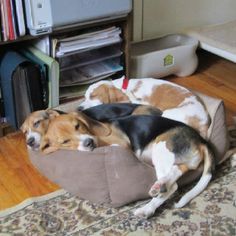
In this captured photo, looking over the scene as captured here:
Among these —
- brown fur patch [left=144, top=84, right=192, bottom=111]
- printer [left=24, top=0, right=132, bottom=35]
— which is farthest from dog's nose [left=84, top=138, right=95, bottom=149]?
printer [left=24, top=0, right=132, bottom=35]

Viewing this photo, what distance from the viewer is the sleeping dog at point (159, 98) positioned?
1.90 metres

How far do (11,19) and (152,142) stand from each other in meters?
0.87

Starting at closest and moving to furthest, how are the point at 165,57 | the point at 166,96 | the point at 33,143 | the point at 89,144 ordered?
1. the point at 89,144
2. the point at 33,143
3. the point at 166,96
4. the point at 165,57

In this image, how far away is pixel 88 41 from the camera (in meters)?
2.25

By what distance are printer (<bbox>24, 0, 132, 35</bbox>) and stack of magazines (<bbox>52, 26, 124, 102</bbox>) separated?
0.12 m

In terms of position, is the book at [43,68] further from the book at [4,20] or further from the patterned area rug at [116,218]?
the patterned area rug at [116,218]

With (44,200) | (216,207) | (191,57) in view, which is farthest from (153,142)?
(191,57)

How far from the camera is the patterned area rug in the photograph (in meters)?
1.55

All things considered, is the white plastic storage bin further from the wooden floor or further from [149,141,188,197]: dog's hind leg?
[149,141,188,197]: dog's hind leg

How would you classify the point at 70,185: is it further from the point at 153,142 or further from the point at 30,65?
the point at 30,65

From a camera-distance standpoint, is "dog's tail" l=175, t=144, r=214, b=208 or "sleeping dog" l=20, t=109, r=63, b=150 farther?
"sleeping dog" l=20, t=109, r=63, b=150

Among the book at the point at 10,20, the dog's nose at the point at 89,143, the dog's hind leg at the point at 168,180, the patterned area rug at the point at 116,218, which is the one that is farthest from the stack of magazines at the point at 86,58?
the dog's hind leg at the point at 168,180

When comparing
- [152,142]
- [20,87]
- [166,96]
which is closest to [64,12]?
[20,87]

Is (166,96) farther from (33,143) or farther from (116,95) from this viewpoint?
(33,143)
